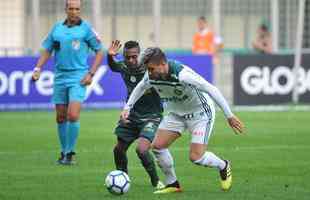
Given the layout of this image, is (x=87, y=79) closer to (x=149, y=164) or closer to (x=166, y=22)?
(x=149, y=164)

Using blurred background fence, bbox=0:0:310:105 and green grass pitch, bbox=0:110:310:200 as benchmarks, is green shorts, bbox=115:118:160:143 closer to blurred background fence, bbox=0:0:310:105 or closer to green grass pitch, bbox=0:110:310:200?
green grass pitch, bbox=0:110:310:200

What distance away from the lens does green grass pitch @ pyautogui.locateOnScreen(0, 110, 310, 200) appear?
1195 centimetres

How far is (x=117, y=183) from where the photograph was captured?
38.1 feet

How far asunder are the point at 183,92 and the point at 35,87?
14.5m

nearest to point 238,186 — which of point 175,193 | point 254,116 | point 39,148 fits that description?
point 175,193

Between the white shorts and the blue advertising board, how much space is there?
1380cm

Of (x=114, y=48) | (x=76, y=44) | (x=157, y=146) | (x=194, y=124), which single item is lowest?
(x=157, y=146)

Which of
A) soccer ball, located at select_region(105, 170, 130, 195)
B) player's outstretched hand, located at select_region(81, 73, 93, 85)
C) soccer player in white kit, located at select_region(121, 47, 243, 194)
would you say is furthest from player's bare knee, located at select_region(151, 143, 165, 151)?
player's outstretched hand, located at select_region(81, 73, 93, 85)

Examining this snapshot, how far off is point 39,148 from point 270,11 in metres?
12.8

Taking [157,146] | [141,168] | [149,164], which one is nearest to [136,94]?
[157,146]

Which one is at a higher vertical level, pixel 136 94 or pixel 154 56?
pixel 154 56

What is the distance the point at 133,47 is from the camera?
12.3 m

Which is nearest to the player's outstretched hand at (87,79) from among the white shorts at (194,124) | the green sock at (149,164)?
the green sock at (149,164)

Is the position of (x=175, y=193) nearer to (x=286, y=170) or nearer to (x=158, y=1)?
(x=286, y=170)
